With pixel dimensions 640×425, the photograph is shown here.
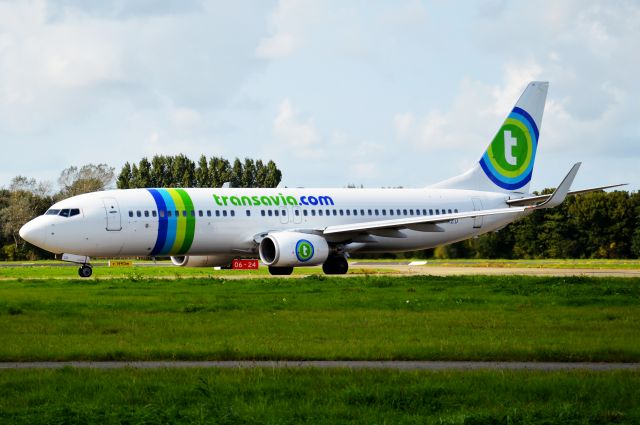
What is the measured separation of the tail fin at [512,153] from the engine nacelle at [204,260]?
1214cm

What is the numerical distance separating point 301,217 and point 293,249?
3.58m

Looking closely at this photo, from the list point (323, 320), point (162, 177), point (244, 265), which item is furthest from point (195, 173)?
point (323, 320)

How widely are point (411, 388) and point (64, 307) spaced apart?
1419cm

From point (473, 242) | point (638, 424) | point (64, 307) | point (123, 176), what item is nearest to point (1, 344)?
point (64, 307)

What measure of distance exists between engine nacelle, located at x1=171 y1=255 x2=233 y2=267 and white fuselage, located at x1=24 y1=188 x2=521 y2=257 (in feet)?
4.96

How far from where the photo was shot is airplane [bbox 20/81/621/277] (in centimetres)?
4294

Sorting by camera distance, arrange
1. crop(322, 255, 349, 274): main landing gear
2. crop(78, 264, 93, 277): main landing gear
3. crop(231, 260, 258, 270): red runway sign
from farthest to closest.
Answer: crop(231, 260, 258, 270): red runway sign → crop(322, 255, 349, 274): main landing gear → crop(78, 264, 93, 277): main landing gear

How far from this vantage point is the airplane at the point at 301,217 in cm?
4294

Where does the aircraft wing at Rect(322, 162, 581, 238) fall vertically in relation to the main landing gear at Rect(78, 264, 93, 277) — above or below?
above

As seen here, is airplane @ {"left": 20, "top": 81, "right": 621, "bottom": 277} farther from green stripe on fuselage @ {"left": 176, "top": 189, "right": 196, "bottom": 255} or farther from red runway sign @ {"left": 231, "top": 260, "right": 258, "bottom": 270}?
red runway sign @ {"left": 231, "top": 260, "right": 258, "bottom": 270}

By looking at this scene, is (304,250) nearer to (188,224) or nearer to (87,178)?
(188,224)

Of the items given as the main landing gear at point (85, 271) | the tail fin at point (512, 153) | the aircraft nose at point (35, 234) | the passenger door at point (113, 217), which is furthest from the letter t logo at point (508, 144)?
the aircraft nose at point (35, 234)

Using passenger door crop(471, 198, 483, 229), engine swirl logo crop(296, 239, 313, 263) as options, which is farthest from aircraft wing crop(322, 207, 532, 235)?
passenger door crop(471, 198, 483, 229)

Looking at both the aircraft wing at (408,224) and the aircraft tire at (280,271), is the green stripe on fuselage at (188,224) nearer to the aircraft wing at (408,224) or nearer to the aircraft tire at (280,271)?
the aircraft tire at (280,271)
